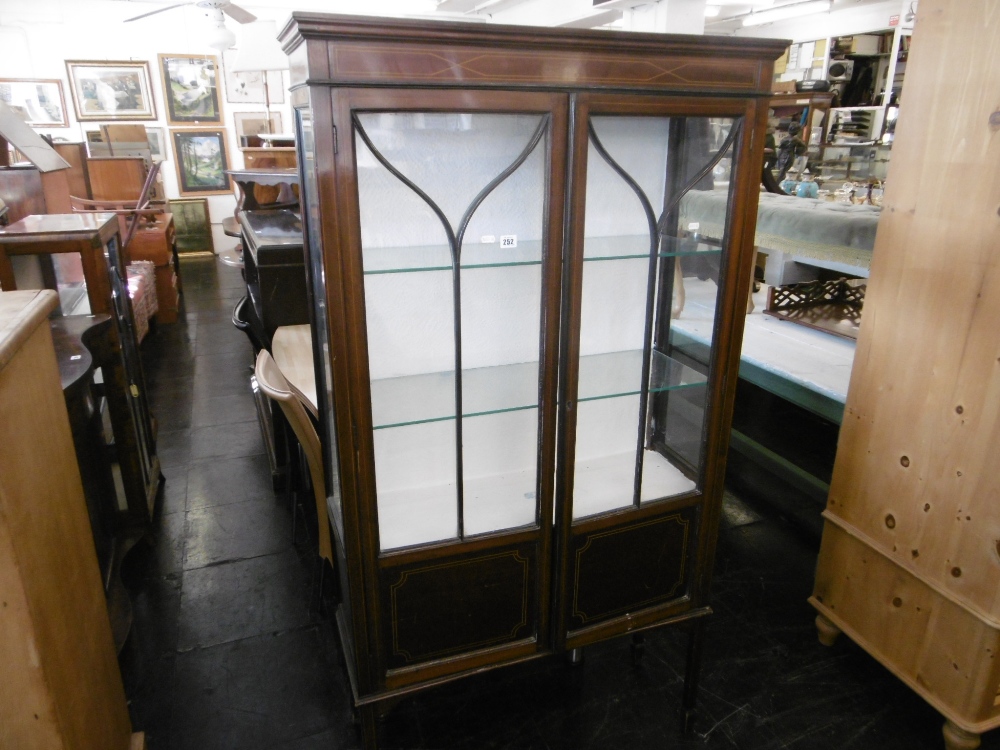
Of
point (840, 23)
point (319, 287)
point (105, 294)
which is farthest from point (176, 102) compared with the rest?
point (319, 287)

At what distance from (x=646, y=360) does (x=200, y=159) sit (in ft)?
28.7

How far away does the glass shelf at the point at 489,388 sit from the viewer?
1510 millimetres

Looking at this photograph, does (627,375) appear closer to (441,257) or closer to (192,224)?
(441,257)

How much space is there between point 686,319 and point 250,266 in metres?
3.03

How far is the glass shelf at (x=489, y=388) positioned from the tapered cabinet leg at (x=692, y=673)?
0.69 m

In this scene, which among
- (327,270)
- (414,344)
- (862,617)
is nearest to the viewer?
(327,270)

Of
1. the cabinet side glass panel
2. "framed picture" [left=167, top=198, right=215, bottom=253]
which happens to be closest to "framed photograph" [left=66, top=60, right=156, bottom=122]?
"framed picture" [left=167, top=198, right=215, bottom=253]

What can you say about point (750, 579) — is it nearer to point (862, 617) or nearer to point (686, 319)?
point (862, 617)

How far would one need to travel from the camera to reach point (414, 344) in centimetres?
153

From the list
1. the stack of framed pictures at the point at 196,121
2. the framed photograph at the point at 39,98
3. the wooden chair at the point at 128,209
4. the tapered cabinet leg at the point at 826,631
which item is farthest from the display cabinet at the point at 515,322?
the framed photograph at the point at 39,98

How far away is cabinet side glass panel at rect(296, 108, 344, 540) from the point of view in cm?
132

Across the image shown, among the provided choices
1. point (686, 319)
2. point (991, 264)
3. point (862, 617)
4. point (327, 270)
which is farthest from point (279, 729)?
point (991, 264)

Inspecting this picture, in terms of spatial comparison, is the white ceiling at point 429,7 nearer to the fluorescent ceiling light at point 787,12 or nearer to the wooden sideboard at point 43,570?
the fluorescent ceiling light at point 787,12

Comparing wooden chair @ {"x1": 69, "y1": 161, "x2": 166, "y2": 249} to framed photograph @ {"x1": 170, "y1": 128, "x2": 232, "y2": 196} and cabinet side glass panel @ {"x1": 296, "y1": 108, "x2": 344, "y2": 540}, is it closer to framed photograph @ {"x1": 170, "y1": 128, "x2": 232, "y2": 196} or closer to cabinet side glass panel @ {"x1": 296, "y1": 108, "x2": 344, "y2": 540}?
framed photograph @ {"x1": 170, "y1": 128, "x2": 232, "y2": 196}
